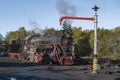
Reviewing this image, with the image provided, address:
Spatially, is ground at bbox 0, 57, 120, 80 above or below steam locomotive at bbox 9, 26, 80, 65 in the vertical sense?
below

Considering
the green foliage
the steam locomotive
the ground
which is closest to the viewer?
the ground

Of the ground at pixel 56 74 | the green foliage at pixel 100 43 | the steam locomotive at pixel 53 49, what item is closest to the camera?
the ground at pixel 56 74

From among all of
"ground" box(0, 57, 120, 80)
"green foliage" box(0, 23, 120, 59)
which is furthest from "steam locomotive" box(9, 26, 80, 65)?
"green foliage" box(0, 23, 120, 59)

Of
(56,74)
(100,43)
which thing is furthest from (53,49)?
(100,43)

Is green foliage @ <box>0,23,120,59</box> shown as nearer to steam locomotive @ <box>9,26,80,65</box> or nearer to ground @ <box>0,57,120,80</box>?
steam locomotive @ <box>9,26,80,65</box>

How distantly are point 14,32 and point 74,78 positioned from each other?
114 metres

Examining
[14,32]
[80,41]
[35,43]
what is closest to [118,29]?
[80,41]

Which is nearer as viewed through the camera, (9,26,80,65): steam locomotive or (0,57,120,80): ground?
(0,57,120,80): ground

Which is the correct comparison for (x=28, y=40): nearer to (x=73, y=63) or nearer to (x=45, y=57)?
(x=45, y=57)

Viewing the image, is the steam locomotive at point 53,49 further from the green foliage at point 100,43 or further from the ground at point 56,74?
the green foliage at point 100,43

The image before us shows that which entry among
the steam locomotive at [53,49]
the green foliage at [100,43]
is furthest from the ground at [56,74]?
the green foliage at [100,43]

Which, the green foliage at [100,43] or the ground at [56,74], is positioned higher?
the green foliage at [100,43]

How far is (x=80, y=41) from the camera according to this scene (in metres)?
88.4

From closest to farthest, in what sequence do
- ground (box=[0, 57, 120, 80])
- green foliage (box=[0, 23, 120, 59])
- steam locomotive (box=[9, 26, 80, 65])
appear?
ground (box=[0, 57, 120, 80]) → steam locomotive (box=[9, 26, 80, 65]) → green foliage (box=[0, 23, 120, 59])
